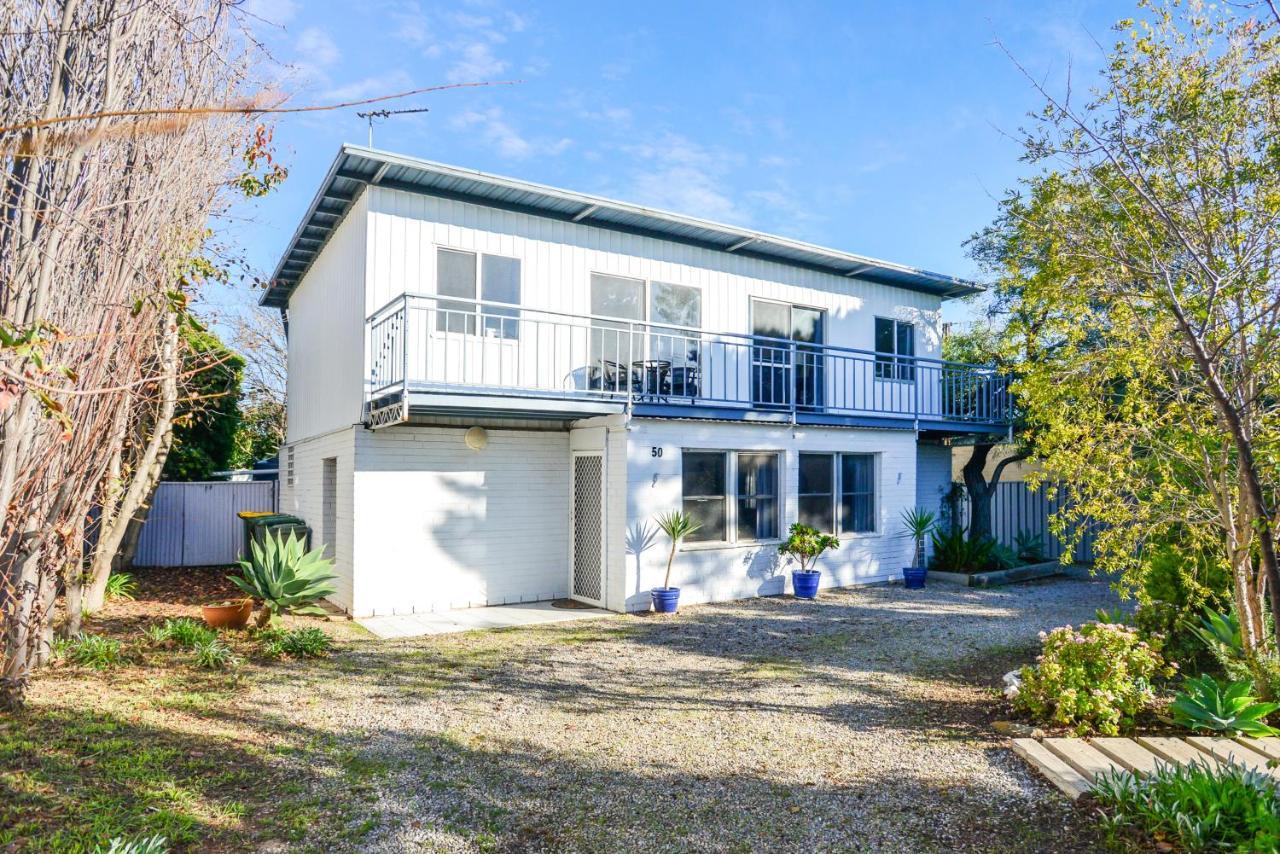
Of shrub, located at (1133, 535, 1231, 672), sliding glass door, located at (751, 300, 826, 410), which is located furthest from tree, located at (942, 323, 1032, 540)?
shrub, located at (1133, 535, 1231, 672)

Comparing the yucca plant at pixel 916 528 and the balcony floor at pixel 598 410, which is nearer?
the balcony floor at pixel 598 410

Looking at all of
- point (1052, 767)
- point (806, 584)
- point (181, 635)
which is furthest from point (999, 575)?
point (181, 635)

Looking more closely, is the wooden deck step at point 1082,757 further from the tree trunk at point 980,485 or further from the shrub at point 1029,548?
the shrub at point 1029,548

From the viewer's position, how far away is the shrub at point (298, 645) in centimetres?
769

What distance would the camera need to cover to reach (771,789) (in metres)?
4.53

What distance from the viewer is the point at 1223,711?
493 centimetres

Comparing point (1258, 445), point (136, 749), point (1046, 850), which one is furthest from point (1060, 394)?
point (136, 749)

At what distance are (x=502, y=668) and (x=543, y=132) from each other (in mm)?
6675

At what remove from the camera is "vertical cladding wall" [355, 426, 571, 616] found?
10031mm

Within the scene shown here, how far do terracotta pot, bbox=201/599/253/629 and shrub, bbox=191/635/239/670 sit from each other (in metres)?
1.04

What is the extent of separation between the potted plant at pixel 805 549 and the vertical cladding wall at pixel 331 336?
667 cm

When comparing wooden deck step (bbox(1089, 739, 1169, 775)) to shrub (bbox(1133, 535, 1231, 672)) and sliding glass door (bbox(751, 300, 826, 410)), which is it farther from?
sliding glass door (bbox(751, 300, 826, 410))

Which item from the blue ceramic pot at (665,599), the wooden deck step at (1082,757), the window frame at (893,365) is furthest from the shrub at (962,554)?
the wooden deck step at (1082,757)

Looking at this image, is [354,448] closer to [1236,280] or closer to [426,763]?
[426,763]
